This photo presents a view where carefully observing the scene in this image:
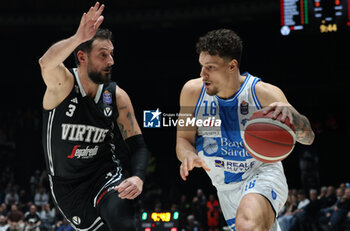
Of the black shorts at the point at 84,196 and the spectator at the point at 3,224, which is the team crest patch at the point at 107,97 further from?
the spectator at the point at 3,224

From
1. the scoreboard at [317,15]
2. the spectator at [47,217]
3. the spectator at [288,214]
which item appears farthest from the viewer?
the spectator at [47,217]

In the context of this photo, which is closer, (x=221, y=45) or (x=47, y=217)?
(x=221, y=45)

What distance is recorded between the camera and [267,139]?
351cm

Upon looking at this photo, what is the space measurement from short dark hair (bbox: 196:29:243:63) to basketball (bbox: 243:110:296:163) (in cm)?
59

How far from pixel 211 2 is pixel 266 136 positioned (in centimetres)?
1424

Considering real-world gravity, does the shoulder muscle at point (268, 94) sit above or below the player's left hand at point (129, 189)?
above

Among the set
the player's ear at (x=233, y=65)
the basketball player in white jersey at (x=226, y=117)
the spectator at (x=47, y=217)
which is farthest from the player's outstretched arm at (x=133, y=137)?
the spectator at (x=47, y=217)

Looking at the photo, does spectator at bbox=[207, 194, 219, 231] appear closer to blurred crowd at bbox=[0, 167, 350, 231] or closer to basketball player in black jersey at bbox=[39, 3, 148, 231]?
blurred crowd at bbox=[0, 167, 350, 231]

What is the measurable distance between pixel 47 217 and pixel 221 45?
998 cm

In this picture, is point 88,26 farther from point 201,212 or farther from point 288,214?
point 201,212

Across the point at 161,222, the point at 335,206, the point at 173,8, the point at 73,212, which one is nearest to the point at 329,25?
the point at 335,206

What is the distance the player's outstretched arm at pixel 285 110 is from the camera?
10.6 ft

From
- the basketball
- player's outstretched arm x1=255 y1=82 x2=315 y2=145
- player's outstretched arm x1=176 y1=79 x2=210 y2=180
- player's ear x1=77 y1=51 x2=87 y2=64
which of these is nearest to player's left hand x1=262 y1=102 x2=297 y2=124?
player's outstretched arm x1=255 y1=82 x2=315 y2=145

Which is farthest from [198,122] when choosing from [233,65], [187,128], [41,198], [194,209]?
[41,198]
